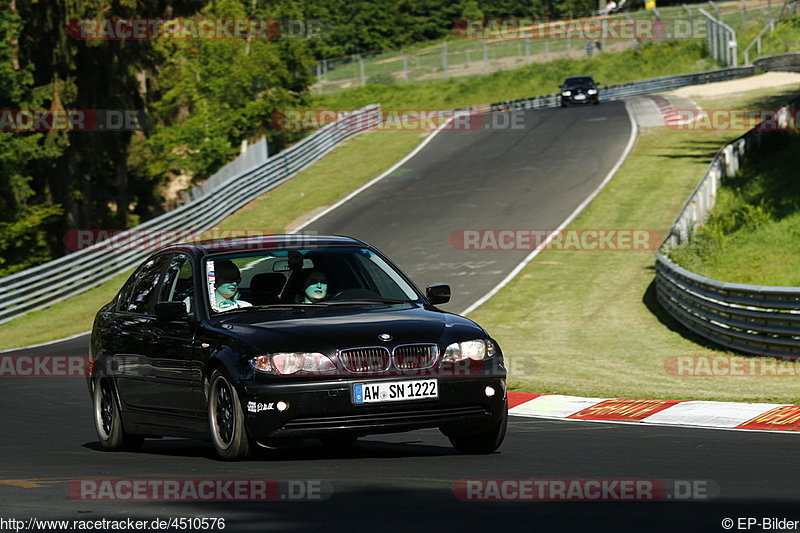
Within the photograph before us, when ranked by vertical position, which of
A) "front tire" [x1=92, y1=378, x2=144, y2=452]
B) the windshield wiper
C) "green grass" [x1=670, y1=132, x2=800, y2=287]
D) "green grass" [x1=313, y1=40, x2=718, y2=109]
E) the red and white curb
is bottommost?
"green grass" [x1=313, y1=40, x2=718, y2=109]

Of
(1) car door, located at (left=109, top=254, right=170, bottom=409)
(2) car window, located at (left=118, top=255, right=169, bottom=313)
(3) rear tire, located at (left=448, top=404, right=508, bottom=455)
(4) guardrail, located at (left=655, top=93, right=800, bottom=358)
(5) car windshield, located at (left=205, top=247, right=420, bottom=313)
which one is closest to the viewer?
(3) rear tire, located at (left=448, top=404, right=508, bottom=455)

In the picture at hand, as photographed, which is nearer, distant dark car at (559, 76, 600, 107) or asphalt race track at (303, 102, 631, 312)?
asphalt race track at (303, 102, 631, 312)

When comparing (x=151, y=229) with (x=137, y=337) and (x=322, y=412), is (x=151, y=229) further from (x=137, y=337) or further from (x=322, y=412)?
(x=322, y=412)

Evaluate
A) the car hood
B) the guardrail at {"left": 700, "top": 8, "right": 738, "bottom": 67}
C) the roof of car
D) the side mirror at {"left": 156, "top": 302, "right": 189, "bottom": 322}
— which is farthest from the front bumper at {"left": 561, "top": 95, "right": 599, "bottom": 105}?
the side mirror at {"left": 156, "top": 302, "right": 189, "bottom": 322}

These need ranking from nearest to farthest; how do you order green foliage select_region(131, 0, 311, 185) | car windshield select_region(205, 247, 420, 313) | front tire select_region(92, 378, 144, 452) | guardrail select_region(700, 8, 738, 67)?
1. car windshield select_region(205, 247, 420, 313)
2. front tire select_region(92, 378, 144, 452)
3. green foliage select_region(131, 0, 311, 185)
4. guardrail select_region(700, 8, 738, 67)

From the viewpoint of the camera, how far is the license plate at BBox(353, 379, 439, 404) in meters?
8.50

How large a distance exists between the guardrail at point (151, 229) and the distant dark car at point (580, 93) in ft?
34.7

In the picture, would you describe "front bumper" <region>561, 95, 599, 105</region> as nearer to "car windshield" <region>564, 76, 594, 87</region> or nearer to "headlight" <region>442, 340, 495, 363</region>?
"car windshield" <region>564, 76, 594, 87</region>

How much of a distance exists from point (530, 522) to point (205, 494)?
203 cm

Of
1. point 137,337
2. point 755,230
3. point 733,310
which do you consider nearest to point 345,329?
point 137,337

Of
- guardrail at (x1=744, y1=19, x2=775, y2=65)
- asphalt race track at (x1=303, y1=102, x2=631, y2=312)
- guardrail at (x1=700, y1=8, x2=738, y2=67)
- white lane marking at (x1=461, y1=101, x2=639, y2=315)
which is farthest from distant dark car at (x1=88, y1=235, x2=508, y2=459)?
guardrail at (x1=700, y1=8, x2=738, y2=67)

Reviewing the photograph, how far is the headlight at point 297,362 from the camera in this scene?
27.8ft

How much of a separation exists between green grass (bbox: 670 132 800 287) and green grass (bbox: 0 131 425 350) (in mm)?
12756

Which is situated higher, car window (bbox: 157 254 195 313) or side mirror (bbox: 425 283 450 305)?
car window (bbox: 157 254 195 313)
